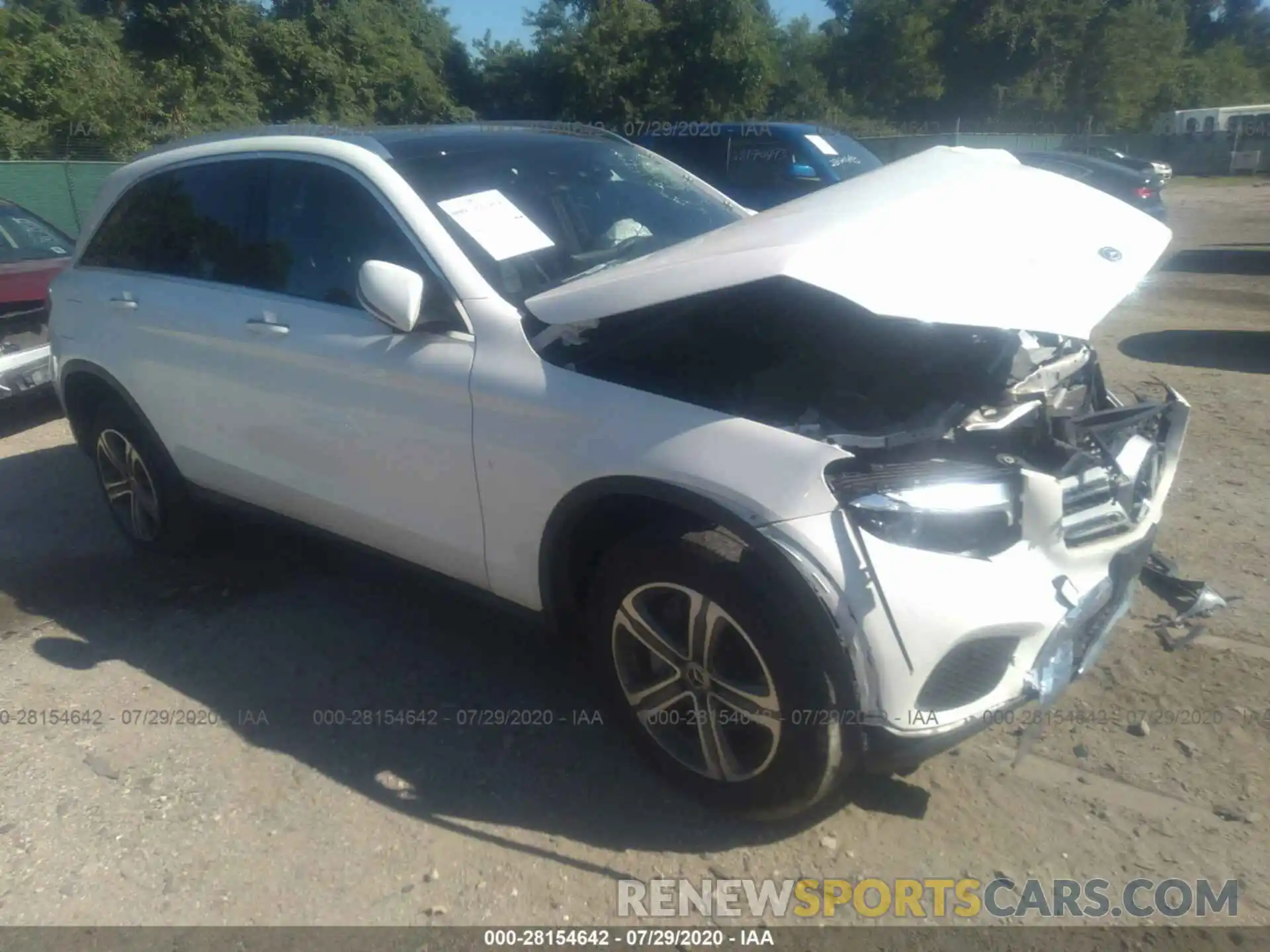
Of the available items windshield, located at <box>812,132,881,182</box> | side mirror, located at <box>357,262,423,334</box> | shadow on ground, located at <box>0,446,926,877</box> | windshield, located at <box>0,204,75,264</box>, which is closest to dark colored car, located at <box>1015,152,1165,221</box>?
windshield, located at <box>812,132,881,182</box>

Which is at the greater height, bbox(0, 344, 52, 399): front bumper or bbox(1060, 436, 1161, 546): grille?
bbox(1060, 436, 1161, 546): grille

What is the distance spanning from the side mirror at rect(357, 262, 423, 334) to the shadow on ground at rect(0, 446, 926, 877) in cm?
91

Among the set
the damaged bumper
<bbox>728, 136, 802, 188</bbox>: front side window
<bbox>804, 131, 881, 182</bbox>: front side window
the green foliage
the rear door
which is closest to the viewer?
the damaged bumper

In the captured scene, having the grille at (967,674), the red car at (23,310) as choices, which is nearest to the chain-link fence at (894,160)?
the red car at (23,310)

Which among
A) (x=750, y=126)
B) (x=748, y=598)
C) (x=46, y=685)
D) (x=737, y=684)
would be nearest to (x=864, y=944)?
(x=737, y=684)

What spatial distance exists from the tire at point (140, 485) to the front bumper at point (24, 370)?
7.74 feet

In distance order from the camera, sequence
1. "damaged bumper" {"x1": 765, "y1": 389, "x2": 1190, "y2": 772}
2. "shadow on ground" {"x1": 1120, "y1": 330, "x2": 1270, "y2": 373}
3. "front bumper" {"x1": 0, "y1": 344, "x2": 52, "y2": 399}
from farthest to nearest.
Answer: "shadow on ground" {"x1": 1120, "y1": 330, "x2": 1270, "y2": 373}
"front bumper" {"x1": 0, "y1": 344, "x2": 52, "y2": 399}
"damaged bumper" {"x1": 765, "y1": 389, "x2": 1190, "y2": 772}

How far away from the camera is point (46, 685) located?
388cm

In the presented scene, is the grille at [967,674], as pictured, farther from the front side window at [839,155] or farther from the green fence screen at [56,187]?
the green fence screen at [56,187]

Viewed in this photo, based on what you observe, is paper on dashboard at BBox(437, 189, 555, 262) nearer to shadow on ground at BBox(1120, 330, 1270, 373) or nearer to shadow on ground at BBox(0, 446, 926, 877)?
shadow on ground at BBox(0, 446, 926, 877)

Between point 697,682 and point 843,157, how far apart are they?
30.6 ft

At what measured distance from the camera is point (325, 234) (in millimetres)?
3666

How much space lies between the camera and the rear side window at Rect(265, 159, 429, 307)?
3.42m

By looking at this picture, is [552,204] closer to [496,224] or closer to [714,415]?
[496,224]
